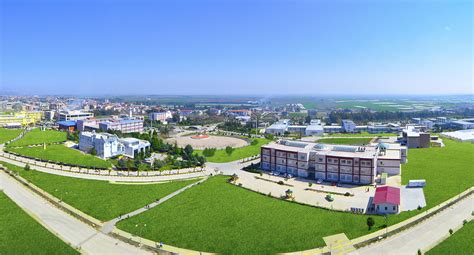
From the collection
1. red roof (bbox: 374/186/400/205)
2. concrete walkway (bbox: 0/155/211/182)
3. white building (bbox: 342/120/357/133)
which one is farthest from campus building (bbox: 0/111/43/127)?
red roof (bbox: 374/186/400/205)

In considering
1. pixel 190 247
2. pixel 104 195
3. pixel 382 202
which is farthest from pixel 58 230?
pixel 382 202

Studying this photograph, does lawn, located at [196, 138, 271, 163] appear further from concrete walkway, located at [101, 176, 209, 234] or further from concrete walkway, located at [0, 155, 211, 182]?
concrete walkway, located at [101, 176, 209, 234]

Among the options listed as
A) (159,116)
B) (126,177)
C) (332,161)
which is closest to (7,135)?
(126,177)

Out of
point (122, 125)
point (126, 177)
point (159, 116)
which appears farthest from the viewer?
point (159, 116)

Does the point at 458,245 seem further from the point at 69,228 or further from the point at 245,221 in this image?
the point at 69,228

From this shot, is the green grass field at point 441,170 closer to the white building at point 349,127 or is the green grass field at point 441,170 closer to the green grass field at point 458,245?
the green grass field at point 458,245

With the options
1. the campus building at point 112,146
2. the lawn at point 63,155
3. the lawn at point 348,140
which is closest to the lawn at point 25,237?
the lawn at point 63,155
